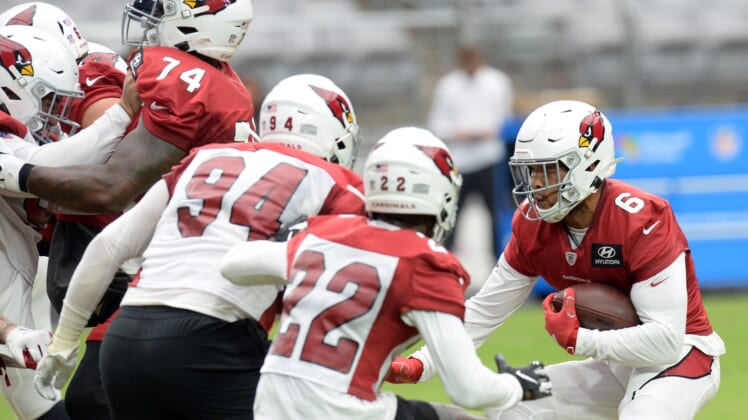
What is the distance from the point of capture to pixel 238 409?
13.1 ft

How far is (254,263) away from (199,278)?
0.25 metres

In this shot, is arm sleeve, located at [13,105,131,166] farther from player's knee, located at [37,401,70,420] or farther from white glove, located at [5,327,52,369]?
player's knee, located at [37,401,70,420]

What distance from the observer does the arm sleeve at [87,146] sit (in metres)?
4.73

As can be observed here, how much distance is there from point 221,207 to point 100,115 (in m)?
1.36

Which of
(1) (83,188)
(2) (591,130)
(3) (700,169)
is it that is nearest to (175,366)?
(1) (83,188)

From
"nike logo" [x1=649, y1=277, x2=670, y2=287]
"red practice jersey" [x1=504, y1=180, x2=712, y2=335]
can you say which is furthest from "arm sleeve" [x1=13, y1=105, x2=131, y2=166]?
"nike logo" [x1=649, y1=277, x2=670, y2=287]

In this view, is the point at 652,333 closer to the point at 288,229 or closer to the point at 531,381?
the point at 531,381

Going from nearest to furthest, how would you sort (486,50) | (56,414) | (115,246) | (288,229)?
(288,229) < (115,246) < (56,414) < (486,50)

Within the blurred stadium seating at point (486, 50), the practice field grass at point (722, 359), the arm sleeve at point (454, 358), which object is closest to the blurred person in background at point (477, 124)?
the blurred stadium seating at point (486, 50)

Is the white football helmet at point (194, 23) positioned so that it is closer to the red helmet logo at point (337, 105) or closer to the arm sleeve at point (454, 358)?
the red helmet logo at point (337, 105)

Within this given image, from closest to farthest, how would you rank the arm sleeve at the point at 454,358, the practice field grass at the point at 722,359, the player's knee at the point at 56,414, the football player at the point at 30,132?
the arm sleeve at the point at 454,358 → the football player at the point at 30,132 → the player's knee at the point at 56,414 → the practice field grass at the point at 722,359

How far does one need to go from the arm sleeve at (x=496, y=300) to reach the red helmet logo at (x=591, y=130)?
2.00ft

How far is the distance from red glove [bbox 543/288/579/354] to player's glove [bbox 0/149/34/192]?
2023mm

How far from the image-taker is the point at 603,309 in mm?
4715
